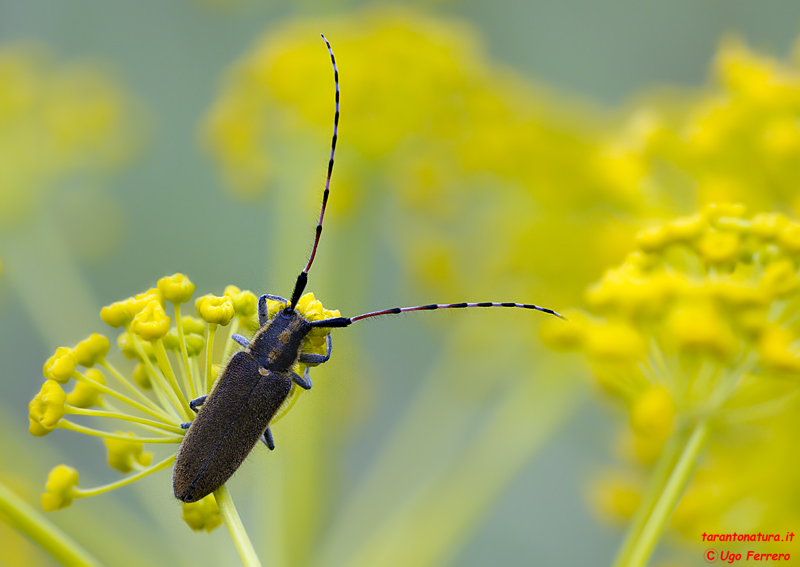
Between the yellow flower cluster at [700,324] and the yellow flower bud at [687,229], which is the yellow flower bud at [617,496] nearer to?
the yellow flower cluster at [700,324]

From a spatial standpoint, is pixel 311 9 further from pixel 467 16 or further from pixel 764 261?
pixel 467 16

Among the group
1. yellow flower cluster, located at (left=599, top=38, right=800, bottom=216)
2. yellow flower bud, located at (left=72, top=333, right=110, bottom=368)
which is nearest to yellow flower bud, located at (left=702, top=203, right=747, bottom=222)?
yellow flower cluster, located at (left=599, top=38, right=800, bottom=216)

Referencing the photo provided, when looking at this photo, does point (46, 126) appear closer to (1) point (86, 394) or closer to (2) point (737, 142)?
(1) point (86, 394)

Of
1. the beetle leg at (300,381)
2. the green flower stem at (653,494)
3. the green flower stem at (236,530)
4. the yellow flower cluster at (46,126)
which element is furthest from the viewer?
the yellow flower cluster at (46,126)

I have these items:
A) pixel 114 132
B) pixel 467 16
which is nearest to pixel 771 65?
pixel 114 132

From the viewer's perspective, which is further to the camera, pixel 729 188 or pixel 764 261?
pixel 729 188

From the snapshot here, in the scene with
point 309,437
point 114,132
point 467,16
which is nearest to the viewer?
point 309,437

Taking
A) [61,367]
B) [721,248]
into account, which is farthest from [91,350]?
[721,248]

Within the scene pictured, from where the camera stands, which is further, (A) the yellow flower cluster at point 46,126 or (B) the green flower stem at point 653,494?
(A) the yellow flower cluster at point 46,126

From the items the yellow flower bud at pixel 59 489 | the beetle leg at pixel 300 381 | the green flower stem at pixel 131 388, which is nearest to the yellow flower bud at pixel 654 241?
the beetle leg at pixel 300 381
